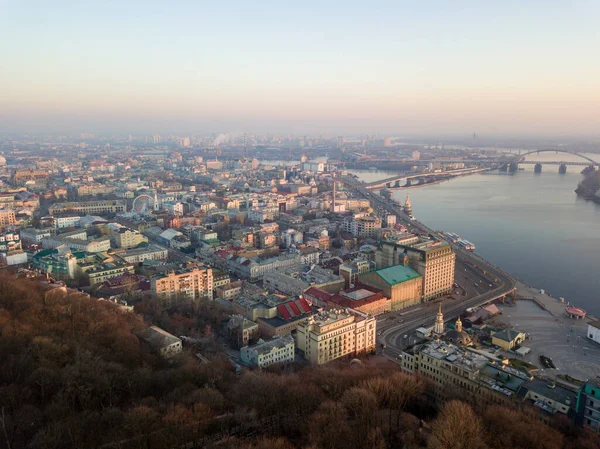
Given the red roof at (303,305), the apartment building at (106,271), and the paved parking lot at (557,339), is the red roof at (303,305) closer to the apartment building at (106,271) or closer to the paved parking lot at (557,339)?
the paved parking lot at (557,339)

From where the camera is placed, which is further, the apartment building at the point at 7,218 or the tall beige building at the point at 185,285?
the apartment building at the point at 7,218

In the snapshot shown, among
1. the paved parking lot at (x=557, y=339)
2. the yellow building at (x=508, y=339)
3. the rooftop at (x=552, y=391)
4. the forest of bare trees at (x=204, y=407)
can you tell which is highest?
the forest of bare trees at (x=204, y=407)

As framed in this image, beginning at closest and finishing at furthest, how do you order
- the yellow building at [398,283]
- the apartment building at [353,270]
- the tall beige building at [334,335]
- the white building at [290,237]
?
the tall beige building at [334,335], the yellow building at [398,283], the apartment building at [353,270], the white building at [290,237]

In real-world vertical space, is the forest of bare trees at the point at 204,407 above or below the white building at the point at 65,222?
above

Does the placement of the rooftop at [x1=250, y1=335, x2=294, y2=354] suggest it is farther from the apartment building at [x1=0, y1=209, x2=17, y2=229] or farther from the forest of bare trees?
the apartment building at [x1=0, y1=209, x2=17, y2=229]

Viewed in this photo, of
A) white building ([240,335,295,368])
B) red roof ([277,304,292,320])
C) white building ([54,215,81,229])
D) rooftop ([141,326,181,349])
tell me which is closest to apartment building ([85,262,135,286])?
rooftop ([141,326,181,349])

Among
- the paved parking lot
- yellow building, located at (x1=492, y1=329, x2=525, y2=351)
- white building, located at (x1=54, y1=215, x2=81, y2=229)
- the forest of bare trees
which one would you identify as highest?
the forest of bare trees

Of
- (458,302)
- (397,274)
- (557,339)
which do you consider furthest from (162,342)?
(557,339)

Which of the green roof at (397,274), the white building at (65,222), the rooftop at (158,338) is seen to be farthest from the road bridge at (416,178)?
the rooftop at (158,338)
